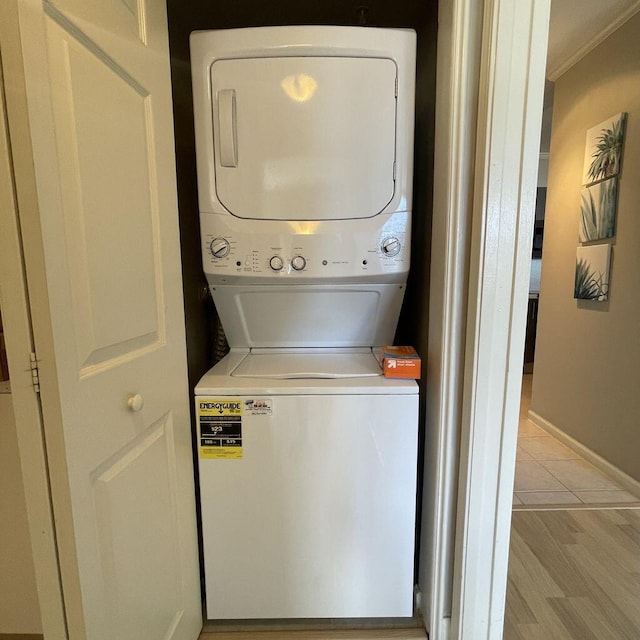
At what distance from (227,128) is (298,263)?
0.44 meters

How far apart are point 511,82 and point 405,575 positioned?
1399mm

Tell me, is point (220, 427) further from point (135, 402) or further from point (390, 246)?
point (390, 246)

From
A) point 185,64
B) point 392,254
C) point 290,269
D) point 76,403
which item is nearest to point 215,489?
point 76,403

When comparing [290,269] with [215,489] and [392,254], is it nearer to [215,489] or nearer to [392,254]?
[392,254]

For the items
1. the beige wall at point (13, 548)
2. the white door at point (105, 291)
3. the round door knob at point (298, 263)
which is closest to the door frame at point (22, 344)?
the white door at point (105, 291)

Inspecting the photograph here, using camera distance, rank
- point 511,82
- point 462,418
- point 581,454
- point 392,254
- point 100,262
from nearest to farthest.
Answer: point 100,262
point 511,82
point 462,418
point 392,254
point 581,454

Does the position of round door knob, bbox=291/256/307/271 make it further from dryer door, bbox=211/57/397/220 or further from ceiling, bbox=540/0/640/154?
ceiling, bbox=540/0/640/154

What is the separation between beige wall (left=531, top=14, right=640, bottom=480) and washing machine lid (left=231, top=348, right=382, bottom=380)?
1.61 meters

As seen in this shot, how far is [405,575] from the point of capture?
3.88ft

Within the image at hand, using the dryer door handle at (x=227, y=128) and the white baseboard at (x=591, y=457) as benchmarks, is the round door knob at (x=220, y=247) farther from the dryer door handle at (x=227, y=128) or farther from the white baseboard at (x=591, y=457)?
the white baseboard at (x=591, y=457)

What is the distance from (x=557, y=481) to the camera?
209 centimetres

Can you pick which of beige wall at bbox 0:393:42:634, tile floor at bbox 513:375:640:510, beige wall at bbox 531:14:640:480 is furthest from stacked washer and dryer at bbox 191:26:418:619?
beige wall at bbox 531:14:640:480

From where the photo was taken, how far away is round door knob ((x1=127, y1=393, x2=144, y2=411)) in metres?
0.81

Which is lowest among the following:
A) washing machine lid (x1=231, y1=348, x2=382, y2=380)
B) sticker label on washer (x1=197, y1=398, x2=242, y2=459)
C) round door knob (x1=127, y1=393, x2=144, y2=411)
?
sticker label on washer (x1=197, y1=398, x2=242, y2=459)
